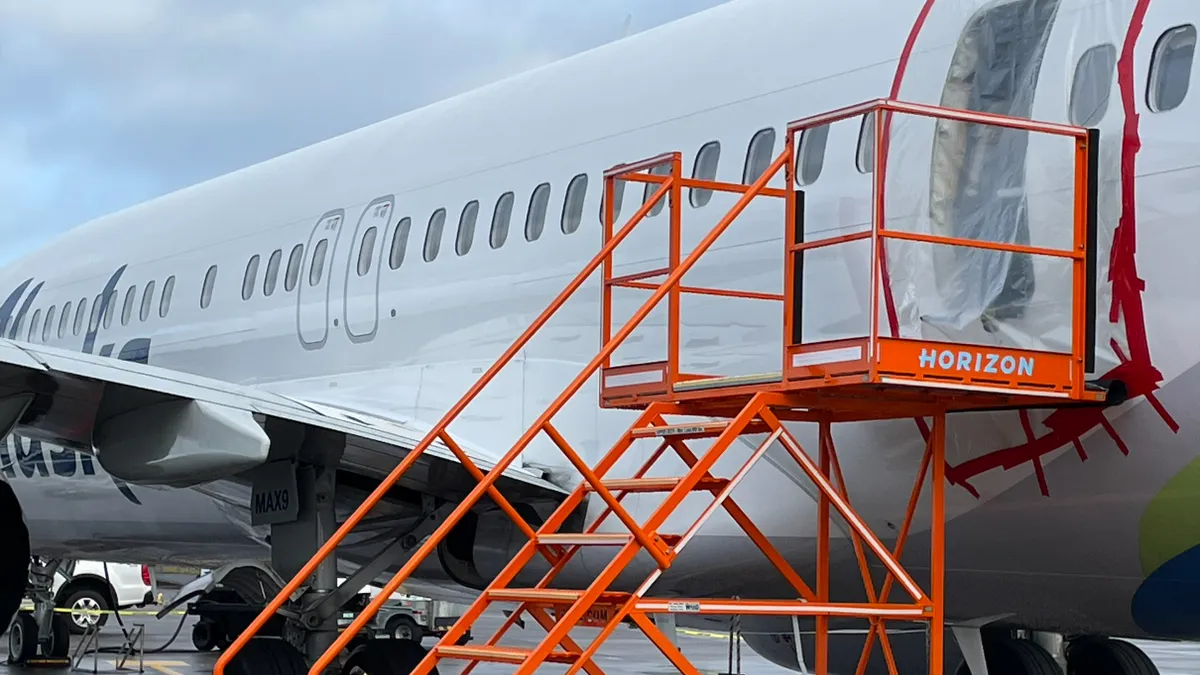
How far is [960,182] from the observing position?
24.6 feet

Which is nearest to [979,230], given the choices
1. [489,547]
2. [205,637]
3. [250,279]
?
[489,547]

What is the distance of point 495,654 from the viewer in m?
7.24

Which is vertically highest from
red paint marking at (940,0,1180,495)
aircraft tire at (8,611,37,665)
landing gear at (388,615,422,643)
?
red paint marking at (940,0,1180,495)

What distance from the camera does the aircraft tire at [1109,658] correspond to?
1011 centimetres

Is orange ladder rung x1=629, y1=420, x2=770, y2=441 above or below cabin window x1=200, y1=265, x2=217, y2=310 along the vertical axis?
below

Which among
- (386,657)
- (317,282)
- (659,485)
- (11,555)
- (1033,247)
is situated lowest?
(386,657)

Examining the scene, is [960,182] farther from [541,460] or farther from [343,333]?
[343,333]

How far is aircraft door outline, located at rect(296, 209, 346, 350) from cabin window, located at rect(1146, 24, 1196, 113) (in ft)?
22.3

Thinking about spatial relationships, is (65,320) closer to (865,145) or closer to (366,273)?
(366,273)

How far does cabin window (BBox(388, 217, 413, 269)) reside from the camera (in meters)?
11.8

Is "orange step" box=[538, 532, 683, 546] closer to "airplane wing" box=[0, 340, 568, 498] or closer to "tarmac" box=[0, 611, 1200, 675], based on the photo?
"airplane wing" box=[0, 340, 568, 498]

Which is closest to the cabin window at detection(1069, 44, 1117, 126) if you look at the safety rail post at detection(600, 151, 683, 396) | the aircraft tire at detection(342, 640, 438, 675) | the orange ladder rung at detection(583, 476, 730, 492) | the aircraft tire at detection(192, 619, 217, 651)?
the safety rail post at detection(600, 151, 683, 396)

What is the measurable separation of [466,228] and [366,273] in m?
1.14

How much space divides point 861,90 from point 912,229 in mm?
1094
